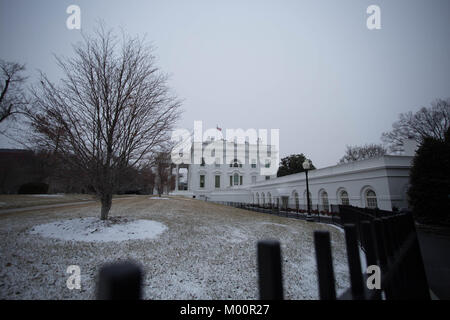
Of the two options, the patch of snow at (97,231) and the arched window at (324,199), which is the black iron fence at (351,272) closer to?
the patch of snow at (97,231)

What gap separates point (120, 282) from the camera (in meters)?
0.61

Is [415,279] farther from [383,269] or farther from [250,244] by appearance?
[250,244]

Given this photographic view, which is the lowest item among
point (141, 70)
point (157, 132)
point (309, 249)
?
point (309, 249)

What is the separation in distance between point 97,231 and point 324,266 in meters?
7.59

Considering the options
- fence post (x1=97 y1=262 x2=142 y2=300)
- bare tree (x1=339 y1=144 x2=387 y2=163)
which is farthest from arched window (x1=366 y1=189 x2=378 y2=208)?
bare tree (x1=339 y1=144 x2=387 y2=163)

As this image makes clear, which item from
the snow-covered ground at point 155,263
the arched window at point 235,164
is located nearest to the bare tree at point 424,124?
the snow-covered ground at point 155,263

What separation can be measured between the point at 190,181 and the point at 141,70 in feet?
196

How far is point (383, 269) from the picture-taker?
2.29 metres

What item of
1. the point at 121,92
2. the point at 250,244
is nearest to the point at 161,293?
the point at 250,244

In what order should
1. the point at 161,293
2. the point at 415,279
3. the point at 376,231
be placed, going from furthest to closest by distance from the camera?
the point at 161,293 → the point at 415,279 → the point at 376,231

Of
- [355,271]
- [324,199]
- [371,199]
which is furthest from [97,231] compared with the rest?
[324,199]

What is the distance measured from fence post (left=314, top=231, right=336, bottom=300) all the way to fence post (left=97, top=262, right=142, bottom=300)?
958 millimetres

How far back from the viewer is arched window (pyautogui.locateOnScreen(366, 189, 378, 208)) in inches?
618

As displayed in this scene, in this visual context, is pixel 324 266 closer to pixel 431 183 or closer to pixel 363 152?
pixel 431 183
